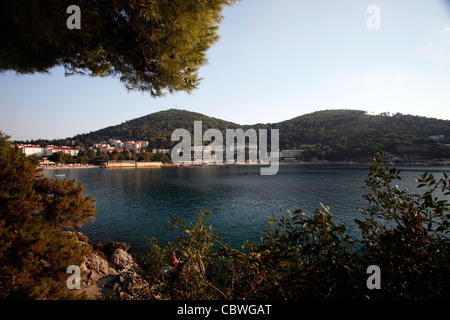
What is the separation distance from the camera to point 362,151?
240 feet

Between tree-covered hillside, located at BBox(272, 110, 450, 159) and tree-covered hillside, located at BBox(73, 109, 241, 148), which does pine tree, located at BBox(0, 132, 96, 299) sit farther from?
tree-covered hillside, located at BBox(73, 109, 241, 148)

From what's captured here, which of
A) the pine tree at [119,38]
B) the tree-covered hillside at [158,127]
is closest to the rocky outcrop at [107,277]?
the pine tree at [119,38]

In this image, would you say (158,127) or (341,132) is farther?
(158,127)

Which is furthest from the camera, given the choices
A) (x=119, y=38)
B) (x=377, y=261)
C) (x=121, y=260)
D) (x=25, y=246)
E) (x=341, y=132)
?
(x=341, y=132)

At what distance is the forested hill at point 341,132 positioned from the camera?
70.0 metres

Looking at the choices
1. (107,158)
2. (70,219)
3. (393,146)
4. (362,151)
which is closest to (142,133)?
(107,158)

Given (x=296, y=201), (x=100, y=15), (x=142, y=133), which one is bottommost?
(x=296, y=201)

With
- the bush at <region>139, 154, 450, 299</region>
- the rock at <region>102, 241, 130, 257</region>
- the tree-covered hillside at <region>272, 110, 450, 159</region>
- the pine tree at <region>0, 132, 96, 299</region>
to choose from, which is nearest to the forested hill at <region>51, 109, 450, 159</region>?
the tree-covered hillside at <region>272, 110, 450, 159</region>

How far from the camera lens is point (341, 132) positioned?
96.2 meters

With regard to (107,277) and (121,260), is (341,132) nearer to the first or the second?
(121,260)

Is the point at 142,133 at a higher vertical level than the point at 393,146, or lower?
higher

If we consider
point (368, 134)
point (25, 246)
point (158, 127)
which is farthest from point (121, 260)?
point (158, 127)

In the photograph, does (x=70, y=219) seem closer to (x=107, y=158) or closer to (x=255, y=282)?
(x=255, y=282)
